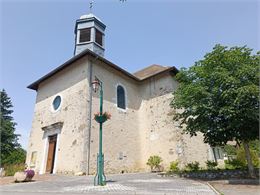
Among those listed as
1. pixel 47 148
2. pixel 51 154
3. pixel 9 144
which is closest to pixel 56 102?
pixel 47 148

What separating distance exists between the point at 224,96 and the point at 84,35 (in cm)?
1231

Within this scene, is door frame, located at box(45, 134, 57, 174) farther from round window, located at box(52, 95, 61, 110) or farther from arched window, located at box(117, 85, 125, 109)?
arched window, located at box(117, 85, 125, 109)

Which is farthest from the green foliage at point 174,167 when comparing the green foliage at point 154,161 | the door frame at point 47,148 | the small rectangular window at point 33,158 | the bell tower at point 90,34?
the bell tower at point 90,34

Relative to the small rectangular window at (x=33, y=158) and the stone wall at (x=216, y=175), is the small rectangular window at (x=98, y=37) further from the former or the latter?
the stone wall at (x=216, y=175)

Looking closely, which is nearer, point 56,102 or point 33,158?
point 33,158

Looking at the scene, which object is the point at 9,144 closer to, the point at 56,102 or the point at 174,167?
the point at 56,102

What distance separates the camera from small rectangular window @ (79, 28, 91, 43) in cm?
1733

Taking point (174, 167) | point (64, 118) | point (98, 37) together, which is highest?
point (98, 37)

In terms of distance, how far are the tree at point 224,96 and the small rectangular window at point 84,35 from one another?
382 inches

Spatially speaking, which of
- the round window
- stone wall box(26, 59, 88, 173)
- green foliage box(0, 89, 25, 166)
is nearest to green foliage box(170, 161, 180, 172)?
stone wall box(26, 59, 88, 173)

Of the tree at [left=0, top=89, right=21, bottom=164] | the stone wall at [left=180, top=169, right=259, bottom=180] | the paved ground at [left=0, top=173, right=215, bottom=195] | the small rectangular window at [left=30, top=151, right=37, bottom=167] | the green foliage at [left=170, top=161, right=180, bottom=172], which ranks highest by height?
the tree at [left=0, top=89, right=21, bottom=164]

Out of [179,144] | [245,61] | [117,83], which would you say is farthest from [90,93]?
[245,61]

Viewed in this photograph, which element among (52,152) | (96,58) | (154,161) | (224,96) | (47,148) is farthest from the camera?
(96,58)

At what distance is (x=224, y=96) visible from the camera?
886cm
